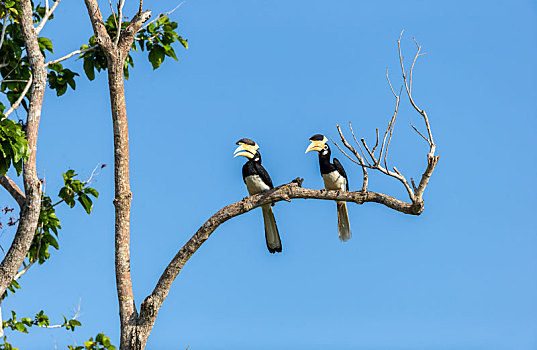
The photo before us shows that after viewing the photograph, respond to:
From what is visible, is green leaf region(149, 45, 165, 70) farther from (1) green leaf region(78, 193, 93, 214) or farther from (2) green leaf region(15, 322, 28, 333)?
(2) green leaf region(15, 322, 28, 333)

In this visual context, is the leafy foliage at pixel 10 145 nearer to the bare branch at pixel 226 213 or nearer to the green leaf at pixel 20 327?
the green leaf at pixel 20 327

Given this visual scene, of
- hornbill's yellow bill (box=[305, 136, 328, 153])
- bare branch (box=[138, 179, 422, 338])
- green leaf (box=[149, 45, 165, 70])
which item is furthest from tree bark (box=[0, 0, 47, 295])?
hornbill's yellow bill (box=[305, 136, 328, 153])

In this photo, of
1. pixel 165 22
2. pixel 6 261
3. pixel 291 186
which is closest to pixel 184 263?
pixel 291 186

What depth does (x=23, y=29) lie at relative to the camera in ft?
22.6

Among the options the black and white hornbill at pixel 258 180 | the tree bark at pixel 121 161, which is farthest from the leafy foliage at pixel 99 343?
the black and white hornbill at pixel 258 180

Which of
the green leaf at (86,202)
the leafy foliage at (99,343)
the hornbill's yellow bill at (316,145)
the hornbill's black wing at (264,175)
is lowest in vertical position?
the leafy foliage at (99,343)

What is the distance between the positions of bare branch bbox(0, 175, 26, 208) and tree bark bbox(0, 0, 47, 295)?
0.15 m

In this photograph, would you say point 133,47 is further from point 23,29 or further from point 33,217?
point 33,217

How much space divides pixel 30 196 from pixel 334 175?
10.9 feet

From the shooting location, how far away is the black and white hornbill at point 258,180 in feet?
24.1

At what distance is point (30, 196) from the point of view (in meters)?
6.41

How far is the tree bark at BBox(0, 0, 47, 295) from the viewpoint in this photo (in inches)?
248

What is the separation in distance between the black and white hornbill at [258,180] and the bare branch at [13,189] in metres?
2.35

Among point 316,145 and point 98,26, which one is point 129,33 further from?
point 316,145
